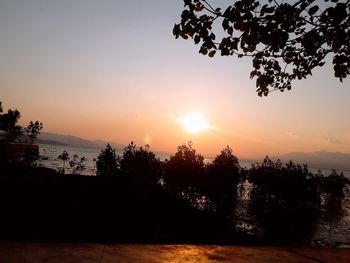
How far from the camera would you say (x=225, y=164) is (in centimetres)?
3797

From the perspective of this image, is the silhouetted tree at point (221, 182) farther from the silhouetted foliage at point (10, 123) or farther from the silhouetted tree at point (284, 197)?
→ the silhouetted foliage at point (10, 123)

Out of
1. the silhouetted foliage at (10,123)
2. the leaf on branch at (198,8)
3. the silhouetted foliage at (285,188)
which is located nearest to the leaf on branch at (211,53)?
the leaf on branch at (198,8)

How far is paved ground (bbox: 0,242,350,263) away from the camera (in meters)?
4.37

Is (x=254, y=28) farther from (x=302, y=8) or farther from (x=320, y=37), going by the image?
(x=320, y=37)

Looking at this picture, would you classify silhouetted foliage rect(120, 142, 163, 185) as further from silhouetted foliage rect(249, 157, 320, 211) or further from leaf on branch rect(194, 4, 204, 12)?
leaf on branch rect(194, 4, 204, 12)

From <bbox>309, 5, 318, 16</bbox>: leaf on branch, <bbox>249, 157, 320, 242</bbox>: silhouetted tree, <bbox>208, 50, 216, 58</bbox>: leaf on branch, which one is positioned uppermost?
<bbox>309, 5, 318, 16</bbox>: leaf on branch

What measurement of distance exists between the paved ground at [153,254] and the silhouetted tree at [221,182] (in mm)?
28259

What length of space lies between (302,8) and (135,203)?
13.1 meters

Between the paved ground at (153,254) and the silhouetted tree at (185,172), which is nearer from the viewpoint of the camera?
the paved ground at (153,254)

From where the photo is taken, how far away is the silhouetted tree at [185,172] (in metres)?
33.1

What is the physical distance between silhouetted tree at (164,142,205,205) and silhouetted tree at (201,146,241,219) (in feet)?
3.38

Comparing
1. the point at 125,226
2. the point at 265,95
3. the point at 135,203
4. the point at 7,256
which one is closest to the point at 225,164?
the point at 135,203

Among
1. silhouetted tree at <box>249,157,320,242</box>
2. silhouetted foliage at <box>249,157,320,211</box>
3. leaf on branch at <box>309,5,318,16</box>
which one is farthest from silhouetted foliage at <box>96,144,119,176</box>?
leaf on branch at <box>309,5,318,16</box>

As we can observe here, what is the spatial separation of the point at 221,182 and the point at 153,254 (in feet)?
104
